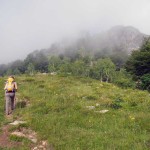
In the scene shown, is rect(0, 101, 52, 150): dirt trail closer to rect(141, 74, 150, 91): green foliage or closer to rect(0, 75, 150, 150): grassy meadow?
rect(0, 75, 150, 150): grassy meadow

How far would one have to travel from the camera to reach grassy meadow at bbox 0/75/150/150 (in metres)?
15.6

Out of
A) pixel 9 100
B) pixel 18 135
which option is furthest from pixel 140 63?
pixel 18 135

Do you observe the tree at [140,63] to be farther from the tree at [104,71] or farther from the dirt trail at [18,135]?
the tree at [104,71]

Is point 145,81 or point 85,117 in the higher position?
point 145,81

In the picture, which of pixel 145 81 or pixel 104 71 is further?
pixel 104 71

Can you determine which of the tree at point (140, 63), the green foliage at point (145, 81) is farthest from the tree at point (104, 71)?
the green foliage at point (145, 81)

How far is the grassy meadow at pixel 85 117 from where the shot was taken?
613 inches

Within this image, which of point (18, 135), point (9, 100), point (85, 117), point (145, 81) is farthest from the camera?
point (145, 81)

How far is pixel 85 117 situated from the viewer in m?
19.6

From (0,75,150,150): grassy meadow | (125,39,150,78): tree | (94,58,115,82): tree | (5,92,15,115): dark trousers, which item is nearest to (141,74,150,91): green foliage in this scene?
(125,39,150,78): tree

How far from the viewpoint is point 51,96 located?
26.5 meters

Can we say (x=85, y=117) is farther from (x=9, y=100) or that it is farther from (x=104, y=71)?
(x=104, y=71)

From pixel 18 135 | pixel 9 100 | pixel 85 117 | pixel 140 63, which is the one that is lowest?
pixel 18 135

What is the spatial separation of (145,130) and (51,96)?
11.1 m
